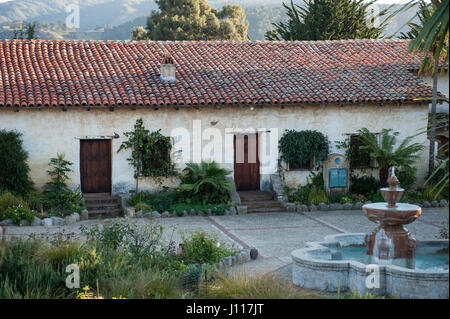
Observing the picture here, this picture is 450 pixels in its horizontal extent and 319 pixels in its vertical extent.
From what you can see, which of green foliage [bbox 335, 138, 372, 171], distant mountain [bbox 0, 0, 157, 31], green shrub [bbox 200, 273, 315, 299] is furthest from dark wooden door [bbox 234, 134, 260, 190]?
distant mountain [bbox 0, 0, 157, 31]

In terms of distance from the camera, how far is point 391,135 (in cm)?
1997

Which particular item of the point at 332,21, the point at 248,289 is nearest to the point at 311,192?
the point at 248,289

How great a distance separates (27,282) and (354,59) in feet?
54.8

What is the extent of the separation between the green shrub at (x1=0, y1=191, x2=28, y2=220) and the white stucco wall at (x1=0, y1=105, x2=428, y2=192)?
1.61 metres

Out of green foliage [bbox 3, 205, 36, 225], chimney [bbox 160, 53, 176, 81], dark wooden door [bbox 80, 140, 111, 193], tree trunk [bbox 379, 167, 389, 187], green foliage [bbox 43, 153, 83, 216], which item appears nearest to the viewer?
green foliage [bbox 3, 205, 36, 225]

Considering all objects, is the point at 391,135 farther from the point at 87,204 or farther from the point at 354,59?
the point at 87,204

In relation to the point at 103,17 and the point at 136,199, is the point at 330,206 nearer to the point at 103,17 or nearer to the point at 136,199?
the point at 136,199

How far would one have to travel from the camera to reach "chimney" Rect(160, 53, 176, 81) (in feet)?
62.4

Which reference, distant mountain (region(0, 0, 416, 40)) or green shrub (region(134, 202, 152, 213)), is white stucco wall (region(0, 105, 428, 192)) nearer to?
green shrub (region(134, 202, 152, 213))

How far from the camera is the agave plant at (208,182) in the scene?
17688 mm

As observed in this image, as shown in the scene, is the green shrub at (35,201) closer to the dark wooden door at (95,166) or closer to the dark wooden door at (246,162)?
the dark wooden door at (95,166)

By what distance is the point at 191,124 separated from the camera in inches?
738
